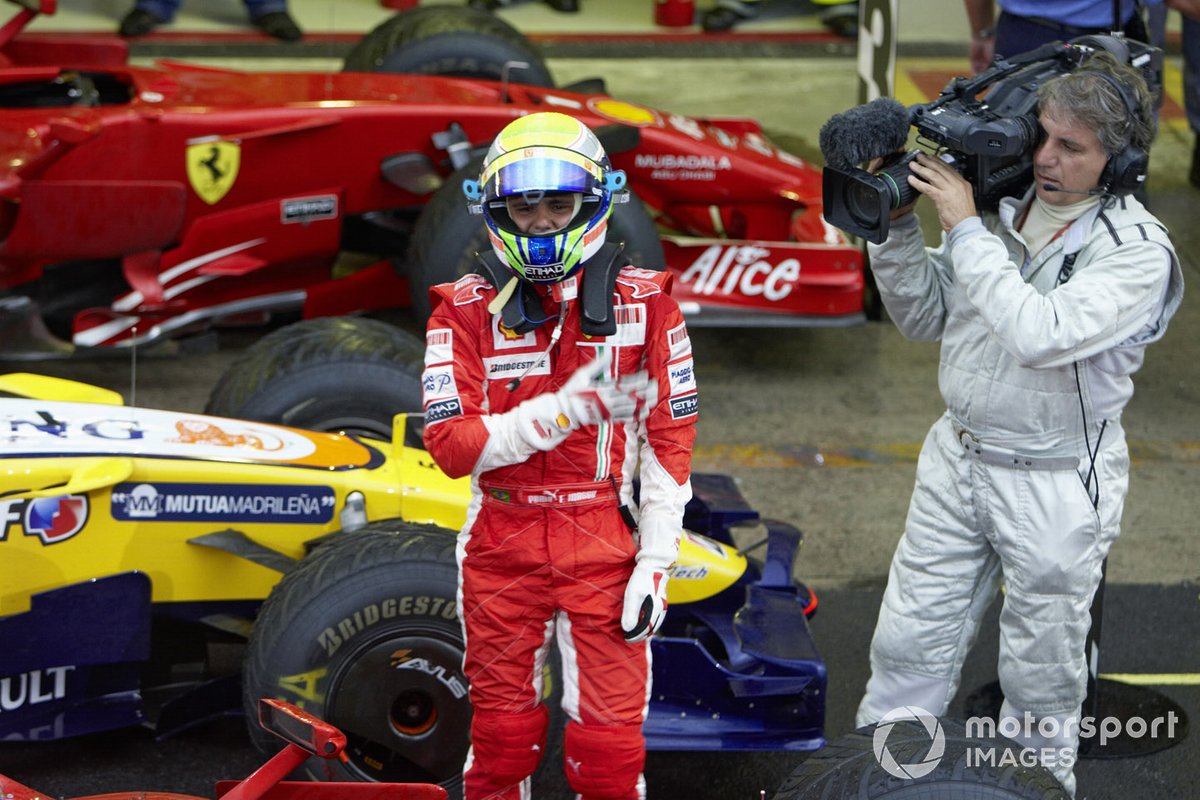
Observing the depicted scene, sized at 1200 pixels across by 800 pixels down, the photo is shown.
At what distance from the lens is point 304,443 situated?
4176 mm

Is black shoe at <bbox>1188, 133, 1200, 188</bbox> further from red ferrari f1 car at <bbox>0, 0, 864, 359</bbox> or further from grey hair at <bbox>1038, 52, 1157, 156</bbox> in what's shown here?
grey hair at <bbox>1038, 52, 1157, 156</bbox>

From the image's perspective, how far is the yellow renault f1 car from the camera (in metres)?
3.70

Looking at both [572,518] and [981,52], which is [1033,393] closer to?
[572,518]

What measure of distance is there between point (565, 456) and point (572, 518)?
0.14 m

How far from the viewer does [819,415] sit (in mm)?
6449

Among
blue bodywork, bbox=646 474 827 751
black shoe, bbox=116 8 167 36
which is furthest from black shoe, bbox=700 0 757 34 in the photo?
blue bodywork, bbox=646 474 827 751

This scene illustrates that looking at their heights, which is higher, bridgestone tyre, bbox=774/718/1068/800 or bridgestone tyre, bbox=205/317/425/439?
bridgestone tyre, bbox=205/317/425/439

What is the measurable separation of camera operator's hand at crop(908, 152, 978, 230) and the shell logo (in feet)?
10.7

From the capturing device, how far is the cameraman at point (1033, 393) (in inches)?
132

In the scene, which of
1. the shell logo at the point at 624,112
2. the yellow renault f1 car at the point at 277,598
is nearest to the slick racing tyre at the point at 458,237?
the shell logo at the point at 624,112

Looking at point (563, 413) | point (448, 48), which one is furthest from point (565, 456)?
point (448, 48)

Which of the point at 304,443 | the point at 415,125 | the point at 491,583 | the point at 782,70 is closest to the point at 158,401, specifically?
the point at 415,125

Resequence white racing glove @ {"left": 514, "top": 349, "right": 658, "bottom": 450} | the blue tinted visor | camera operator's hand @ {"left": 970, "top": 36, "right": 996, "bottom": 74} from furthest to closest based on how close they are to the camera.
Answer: camera operator's hand @ {"left": 970, "top": 36, "right": 996, "bottom": 74} < the blue tinted visor < white racing glove @ {"left": 514, "top": 349, "right": 658, "bottom": 450}

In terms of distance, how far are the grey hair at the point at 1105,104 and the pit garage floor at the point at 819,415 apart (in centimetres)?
176
